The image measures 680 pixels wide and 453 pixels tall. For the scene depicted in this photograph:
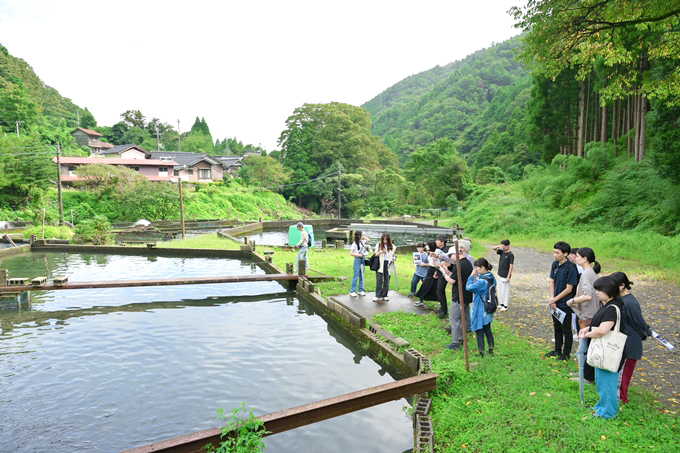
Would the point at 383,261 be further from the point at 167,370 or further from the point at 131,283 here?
the point at 131,283

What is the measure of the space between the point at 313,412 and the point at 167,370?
360cm

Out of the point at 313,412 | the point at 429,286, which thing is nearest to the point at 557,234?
the point at 429,286

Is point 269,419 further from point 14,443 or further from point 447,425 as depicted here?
point 14,443

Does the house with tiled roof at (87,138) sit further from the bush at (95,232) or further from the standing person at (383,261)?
the standing person at (383,261)

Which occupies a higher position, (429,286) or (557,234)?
(557,234)

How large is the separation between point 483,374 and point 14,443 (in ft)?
20.2

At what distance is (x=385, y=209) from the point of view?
150 ft

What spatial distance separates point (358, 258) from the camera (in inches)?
405

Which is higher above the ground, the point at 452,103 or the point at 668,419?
the point at 452,103

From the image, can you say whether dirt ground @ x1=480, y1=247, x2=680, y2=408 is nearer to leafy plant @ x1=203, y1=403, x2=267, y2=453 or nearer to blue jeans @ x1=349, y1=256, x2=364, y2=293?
blue jeans @ x1=349, y1=256, x2=364, y2=293

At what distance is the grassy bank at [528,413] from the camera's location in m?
4.27

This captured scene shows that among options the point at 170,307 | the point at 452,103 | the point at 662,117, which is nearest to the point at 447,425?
the point at 170,307

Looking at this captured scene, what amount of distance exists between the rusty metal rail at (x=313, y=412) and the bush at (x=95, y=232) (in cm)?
2229

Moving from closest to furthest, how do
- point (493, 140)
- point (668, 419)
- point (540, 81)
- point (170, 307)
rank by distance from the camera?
point (668, 419) < point (170, 307) < point (540, 81) < point (493, 140)
